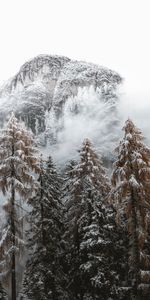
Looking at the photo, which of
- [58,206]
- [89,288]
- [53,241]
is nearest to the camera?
[89,288]

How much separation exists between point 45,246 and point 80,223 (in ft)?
9.44

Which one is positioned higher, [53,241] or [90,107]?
[90,107]

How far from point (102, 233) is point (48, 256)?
4.04 metres

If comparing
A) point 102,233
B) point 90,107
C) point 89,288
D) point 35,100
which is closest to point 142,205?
point 102,233

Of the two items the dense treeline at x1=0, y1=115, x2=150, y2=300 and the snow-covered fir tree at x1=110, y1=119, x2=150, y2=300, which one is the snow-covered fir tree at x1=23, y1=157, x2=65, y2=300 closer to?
the dense treeline at x1=0, y1=115, x2=150, y2=300

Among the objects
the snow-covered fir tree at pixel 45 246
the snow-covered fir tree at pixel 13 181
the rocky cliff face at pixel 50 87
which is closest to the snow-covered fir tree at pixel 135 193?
the snow-covered fir tree at pixel 13 181

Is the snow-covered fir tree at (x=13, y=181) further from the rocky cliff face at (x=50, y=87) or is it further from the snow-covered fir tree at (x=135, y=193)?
the rocky cliff face at (x=50, y=87)

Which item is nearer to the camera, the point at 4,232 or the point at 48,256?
the point at 4,232

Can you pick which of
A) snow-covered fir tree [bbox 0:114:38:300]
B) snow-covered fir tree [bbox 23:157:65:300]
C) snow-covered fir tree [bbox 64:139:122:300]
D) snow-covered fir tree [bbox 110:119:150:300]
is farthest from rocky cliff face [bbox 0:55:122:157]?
snow-covered fir tree [bbox 110:119:150:300]

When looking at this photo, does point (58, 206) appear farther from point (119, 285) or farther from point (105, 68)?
point (105, 68)

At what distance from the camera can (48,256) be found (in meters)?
27.9

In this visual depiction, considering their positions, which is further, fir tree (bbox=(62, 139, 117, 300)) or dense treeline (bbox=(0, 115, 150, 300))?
fir tree (bbox=(62, 139, 117, 300))

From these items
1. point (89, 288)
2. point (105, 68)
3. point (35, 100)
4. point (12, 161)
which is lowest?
point (89, 288)

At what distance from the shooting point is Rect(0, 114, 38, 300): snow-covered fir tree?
21.2 m
